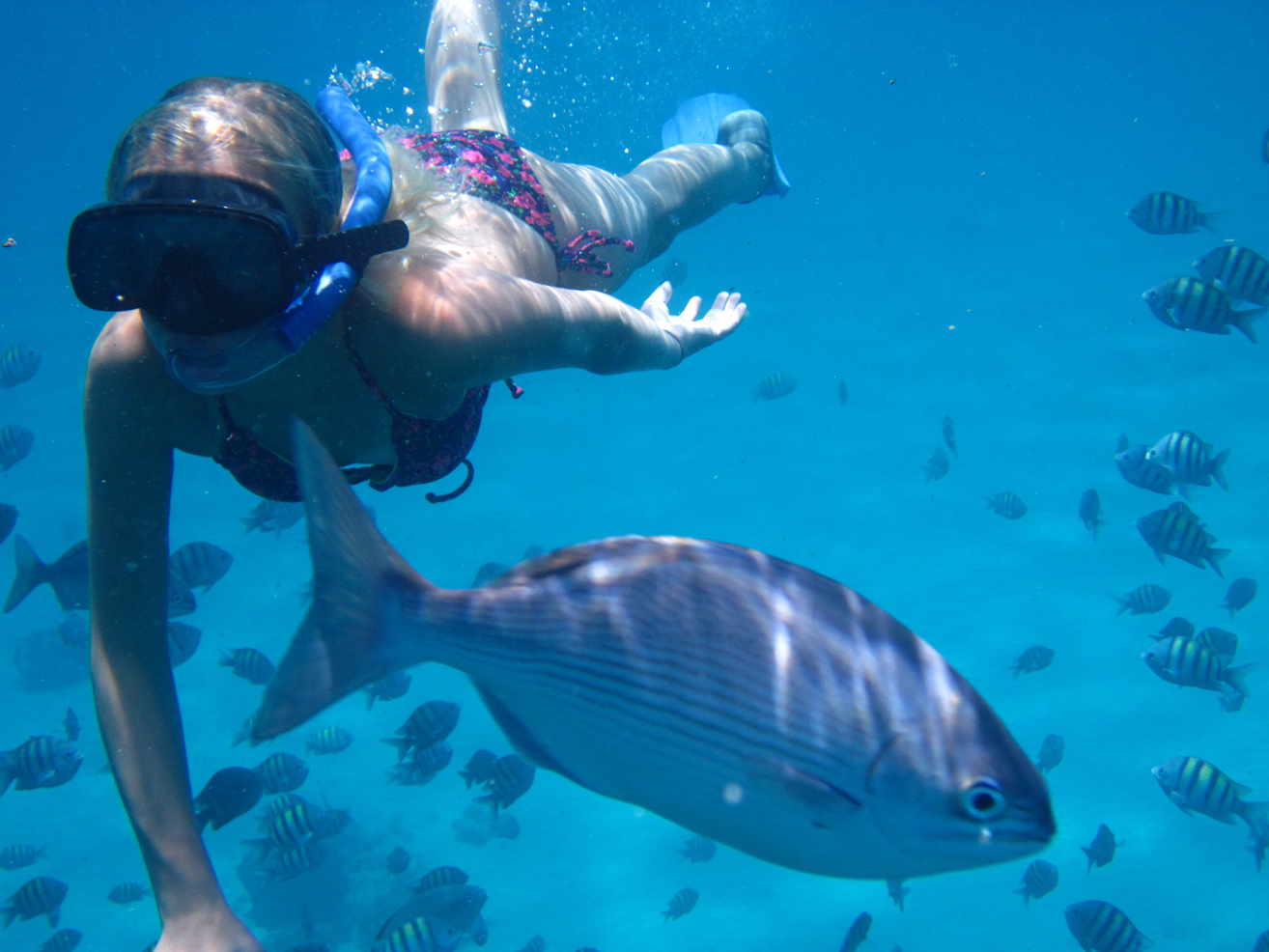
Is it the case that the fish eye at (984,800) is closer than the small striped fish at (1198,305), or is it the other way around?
the fish eye at (984,800)

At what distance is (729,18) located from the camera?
156 feet

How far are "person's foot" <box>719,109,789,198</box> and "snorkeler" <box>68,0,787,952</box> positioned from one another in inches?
118

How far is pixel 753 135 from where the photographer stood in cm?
549

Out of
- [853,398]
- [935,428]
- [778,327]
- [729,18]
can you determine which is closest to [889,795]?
[935,428]

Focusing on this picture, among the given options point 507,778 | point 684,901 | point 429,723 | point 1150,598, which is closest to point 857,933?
point 684,901

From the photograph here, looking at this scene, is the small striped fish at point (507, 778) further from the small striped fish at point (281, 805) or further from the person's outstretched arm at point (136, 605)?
the person's outstretched arm at point (136, 605)

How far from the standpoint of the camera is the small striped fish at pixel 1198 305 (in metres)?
5.80

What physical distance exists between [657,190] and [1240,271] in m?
5.26

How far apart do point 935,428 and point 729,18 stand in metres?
39.2

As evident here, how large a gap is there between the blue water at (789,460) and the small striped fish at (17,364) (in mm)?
8550

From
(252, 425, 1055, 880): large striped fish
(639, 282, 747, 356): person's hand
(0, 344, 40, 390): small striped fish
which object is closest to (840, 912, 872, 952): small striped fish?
(639, 282, 747, 356): person's hand

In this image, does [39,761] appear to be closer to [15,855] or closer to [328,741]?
[328,741]

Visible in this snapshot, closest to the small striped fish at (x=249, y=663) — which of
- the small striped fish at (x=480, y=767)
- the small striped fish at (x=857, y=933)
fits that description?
the small striped fish at (x=480, y=767)

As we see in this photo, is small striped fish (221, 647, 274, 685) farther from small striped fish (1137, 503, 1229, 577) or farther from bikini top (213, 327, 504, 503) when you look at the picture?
small striped fish (1137, 503, 1229, 577)
